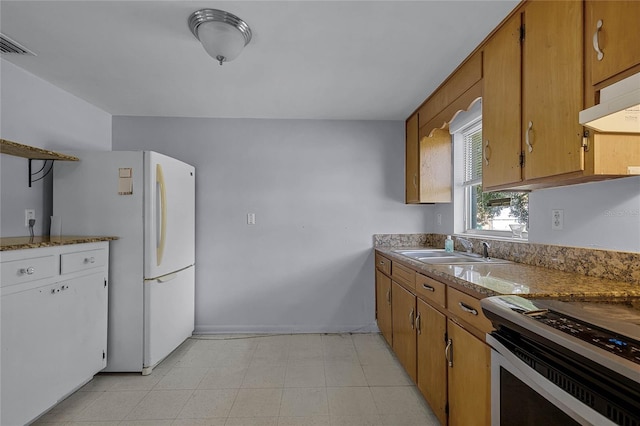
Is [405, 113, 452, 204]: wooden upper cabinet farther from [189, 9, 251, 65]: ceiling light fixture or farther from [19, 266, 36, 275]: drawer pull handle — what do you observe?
[19, 266, 36, 275]: drawer pull handle

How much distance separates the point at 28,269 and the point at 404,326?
8.07 ft

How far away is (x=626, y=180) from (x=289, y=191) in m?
2.58

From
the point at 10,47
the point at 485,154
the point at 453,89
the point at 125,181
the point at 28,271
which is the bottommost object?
the point at 28,271

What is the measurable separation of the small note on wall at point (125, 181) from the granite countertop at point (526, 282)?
7.57 feet

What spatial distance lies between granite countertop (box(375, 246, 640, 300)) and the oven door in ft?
0.93

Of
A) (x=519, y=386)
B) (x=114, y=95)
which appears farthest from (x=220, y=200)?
(x=519, y=386)

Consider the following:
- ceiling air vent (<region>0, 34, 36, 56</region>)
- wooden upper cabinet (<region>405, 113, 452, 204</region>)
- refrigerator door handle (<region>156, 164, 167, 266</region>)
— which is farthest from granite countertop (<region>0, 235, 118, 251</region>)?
wooden upper cabinet (<region>405, 113, 452, 204</region>)

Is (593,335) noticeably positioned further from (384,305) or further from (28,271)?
(28,271)

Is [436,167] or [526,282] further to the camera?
[436,167]

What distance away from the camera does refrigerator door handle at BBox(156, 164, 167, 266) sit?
245 cm

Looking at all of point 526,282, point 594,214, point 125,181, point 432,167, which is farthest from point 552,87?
point 125,181

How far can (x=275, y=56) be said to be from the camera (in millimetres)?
2006

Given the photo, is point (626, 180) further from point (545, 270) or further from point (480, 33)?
point (480, 33)

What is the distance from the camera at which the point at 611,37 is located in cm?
107
